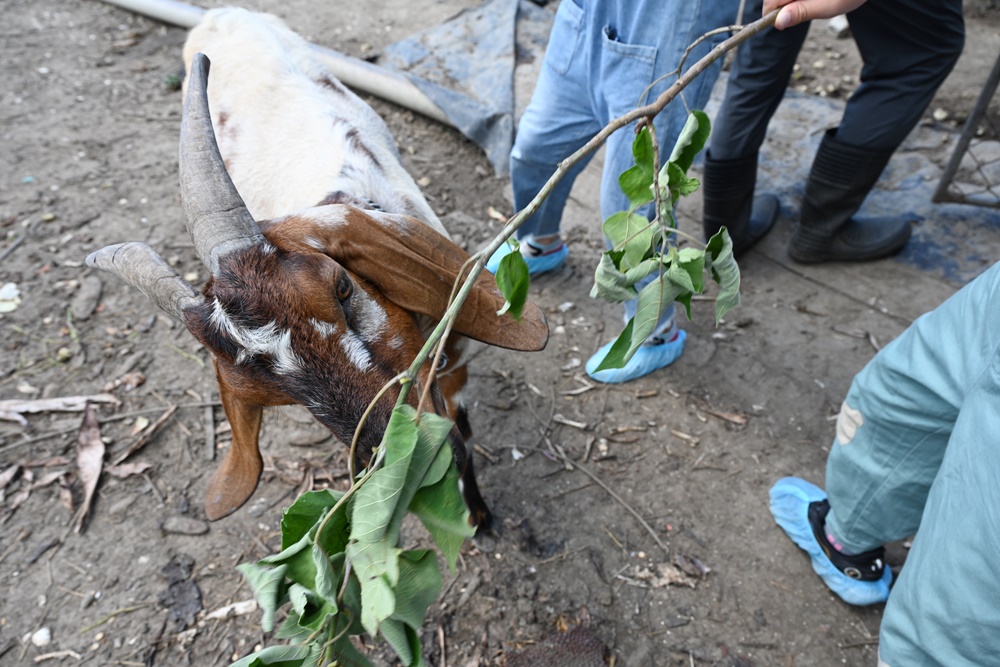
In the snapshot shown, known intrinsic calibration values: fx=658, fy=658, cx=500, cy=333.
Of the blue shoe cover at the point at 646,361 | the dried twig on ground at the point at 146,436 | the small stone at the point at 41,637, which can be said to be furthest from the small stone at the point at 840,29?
the small stone at the point at 41,637

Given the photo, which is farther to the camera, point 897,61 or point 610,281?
point 897,61

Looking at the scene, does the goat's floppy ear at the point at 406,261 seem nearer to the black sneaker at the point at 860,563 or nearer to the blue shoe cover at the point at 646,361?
the blue shoe cover at the point at 646,361

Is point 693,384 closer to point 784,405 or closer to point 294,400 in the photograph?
point 784,405

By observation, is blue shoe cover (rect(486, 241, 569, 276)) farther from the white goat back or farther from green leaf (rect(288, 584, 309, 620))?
green leaf (rect(288, 584, 309, 620))

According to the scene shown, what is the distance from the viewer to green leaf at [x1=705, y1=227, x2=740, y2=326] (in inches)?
58.9

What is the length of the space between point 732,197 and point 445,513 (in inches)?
122

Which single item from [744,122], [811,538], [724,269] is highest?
[724,269]

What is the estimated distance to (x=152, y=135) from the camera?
222 inches

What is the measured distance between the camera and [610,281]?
1487 millimetres

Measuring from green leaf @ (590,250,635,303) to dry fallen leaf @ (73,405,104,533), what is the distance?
9.60 ft

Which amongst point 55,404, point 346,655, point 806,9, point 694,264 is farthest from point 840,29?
point 55,404

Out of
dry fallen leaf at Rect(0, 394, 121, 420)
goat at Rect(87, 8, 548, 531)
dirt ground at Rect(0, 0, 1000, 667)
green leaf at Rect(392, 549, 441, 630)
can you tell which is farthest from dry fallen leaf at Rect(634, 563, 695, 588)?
dry fallen leaf at Rect(0, 394, 121, 420)

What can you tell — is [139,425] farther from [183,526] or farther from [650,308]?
[650,308]

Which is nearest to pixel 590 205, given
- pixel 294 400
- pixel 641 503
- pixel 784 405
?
pixel 784 405
